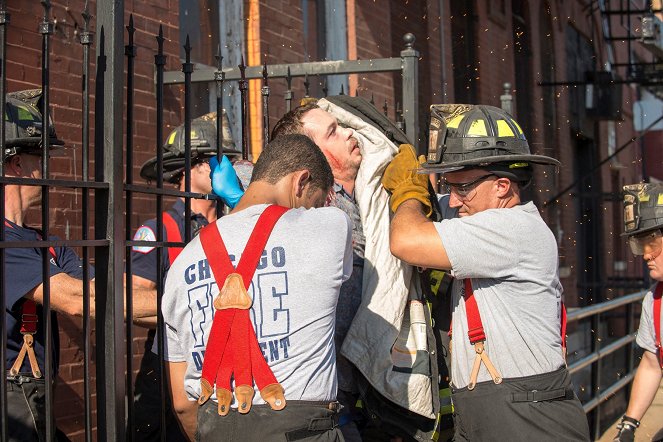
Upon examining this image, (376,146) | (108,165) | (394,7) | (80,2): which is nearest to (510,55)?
(394,7)

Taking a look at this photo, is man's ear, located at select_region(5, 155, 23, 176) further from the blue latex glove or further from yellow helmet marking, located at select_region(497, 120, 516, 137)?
yellow helmet marking, located at select_region(497, 120, 516, 137)

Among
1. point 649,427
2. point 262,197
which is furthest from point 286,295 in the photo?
point 649,427

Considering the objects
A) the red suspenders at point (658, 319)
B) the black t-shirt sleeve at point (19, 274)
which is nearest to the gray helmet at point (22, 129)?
the black t-shirt sleeve at point (19, 274)

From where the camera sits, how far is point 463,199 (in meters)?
3.79

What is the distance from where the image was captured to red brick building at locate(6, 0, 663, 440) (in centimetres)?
564

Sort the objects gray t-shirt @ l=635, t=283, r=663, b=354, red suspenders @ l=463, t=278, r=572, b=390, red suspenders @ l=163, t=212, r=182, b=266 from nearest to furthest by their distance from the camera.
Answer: red suspenders @ l=463, t=278, r=572, b=390
red suspenders @ l=163, t=212, r=182, b=266
gray t-shirt @ l=635, t=283, r=663, b=354

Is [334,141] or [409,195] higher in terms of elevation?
[334,141]

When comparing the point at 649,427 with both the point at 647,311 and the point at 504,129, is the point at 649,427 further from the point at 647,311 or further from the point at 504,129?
the point at 504,129

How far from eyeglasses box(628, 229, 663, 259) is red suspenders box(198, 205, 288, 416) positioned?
303cm

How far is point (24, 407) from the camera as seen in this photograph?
364 cm

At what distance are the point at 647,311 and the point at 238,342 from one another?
10.6 ft

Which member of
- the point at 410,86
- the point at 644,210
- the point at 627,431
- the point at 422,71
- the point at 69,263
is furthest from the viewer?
the point at 422,71

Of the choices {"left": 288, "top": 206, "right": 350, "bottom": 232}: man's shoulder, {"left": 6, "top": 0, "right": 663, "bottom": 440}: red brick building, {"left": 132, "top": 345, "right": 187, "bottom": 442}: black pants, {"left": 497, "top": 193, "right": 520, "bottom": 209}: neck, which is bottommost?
{"left": 132, "top": 345, "right": 187, "bottom": 442}: black pants

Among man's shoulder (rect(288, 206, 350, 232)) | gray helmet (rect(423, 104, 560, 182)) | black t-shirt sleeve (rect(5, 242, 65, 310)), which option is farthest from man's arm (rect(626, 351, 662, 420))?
black t-shirt sleeve (rect(5, 242, 65, 310))
